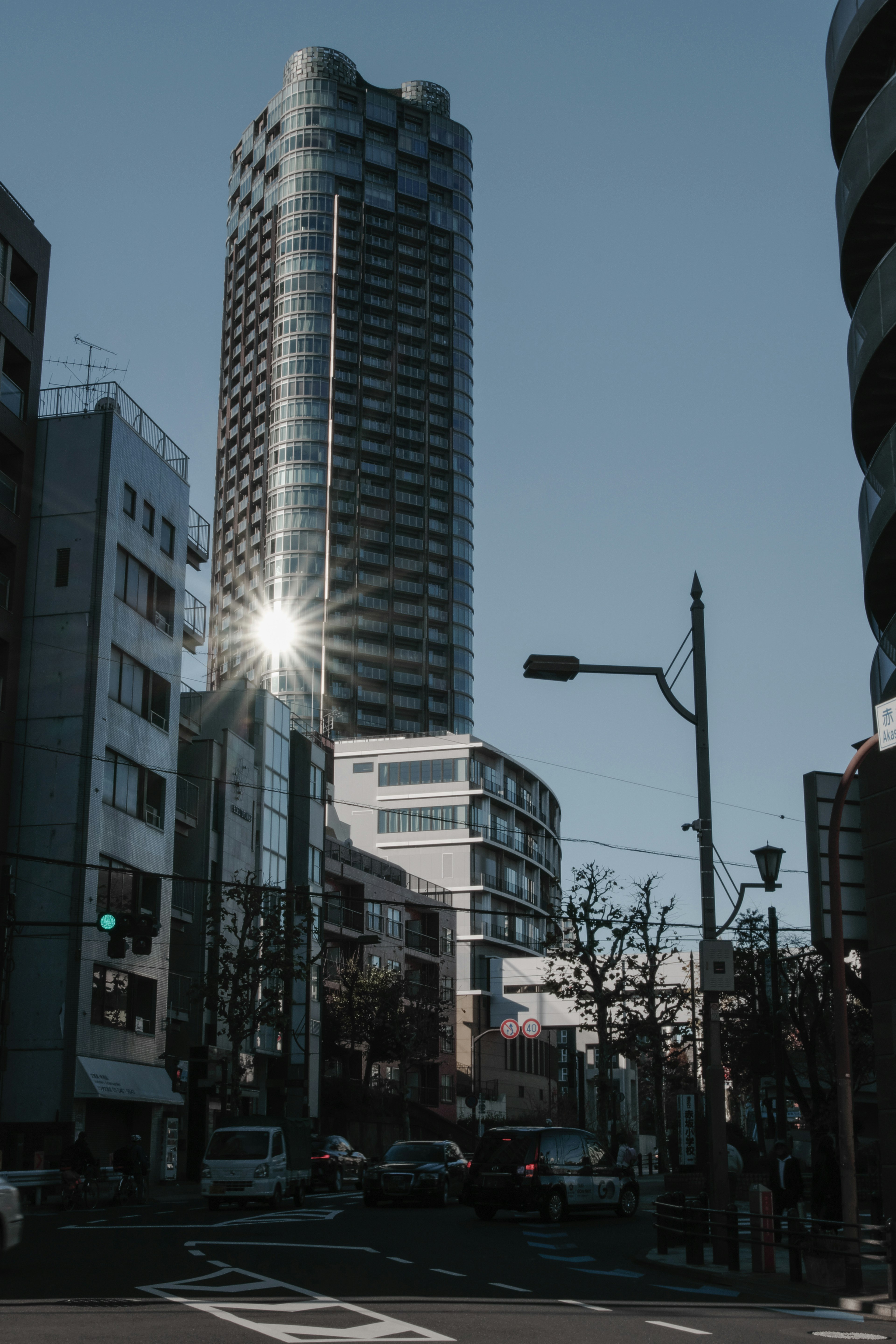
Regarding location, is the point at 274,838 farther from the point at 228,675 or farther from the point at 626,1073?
the point at 228,675

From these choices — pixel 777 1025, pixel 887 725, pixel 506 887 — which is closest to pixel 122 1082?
pixel 777 1025

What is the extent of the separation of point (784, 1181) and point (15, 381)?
Answer: 3489 centimetres

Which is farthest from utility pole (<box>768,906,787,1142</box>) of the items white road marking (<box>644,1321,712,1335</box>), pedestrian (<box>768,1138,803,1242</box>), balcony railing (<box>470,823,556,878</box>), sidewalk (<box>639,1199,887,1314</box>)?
balcony railing (<box>470,823,556,878</box>)

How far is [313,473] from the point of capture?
142 m

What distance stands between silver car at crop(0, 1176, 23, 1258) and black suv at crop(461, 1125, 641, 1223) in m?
14.2

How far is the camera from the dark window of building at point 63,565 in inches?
1805

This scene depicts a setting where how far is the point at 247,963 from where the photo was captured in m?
47.9

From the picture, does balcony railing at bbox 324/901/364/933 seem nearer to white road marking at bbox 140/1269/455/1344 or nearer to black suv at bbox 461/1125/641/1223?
black suv at bbox 461/1125/641/1223

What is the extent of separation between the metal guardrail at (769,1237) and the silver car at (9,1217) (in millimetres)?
7925

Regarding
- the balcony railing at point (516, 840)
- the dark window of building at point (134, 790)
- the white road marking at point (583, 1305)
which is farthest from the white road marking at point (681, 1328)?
the balcony railing at point (516, 840)

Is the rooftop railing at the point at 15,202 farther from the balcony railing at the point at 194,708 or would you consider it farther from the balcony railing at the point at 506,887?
the balcony railing at the point at 506,887

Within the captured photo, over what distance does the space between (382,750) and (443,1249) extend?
94.4m

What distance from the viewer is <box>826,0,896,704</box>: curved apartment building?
87.6 feet

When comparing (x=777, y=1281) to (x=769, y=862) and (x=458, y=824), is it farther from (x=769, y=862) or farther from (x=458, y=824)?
(x=458, y=824)
